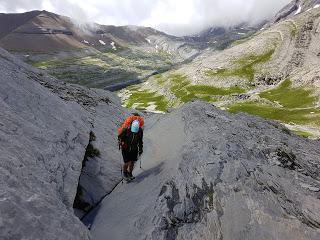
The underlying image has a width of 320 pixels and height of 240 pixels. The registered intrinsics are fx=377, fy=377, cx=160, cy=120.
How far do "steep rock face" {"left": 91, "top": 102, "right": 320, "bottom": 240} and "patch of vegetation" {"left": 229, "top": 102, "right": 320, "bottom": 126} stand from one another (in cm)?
7271

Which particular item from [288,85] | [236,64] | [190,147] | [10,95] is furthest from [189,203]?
[236,64]

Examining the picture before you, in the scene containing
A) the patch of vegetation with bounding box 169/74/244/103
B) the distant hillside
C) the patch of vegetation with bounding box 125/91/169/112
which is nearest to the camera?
the distant hillside

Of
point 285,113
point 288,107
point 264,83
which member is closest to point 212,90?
point 264,83

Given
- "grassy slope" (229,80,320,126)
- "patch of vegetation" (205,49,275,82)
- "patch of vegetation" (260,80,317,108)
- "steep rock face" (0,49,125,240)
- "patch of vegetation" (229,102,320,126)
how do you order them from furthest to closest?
"patch of vegetation" (205,49,275,82) → "patch of vegetation" (260,80,317,108) → "grassy slope" (229,80,320,126) → "patch of vegetation" (229,102,320,126) → "steep rock face" (0,49,125,240)

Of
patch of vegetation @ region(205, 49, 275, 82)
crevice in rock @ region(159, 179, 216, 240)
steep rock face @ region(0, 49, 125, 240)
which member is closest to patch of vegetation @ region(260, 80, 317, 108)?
Result: patch of vegetation @ region(205, 49, 275, 82)

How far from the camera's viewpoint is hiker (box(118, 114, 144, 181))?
62.9 ft

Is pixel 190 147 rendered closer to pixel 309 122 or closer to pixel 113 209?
pixel 113 209

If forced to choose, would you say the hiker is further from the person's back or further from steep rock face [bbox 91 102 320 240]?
steep rock face [bbox 91 102 320 240]

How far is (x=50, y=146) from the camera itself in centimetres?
1683

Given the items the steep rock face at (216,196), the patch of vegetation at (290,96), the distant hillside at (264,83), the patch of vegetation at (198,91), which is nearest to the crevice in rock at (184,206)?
the steep rock face at (216,196)

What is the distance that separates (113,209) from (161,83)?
17979 cm

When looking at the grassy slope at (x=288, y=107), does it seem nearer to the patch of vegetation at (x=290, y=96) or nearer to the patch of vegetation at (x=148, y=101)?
the patch of vegetation at (x=290, y=96)

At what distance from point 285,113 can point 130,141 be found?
287 feet

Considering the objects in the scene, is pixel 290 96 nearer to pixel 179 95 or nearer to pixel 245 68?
pixel 179 95
